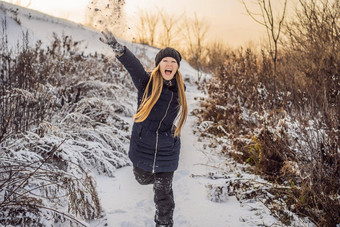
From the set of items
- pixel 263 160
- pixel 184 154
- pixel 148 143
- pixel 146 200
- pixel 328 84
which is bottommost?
pixel 146 200

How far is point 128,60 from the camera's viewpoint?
201 cm

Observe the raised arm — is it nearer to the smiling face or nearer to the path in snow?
the smiling face

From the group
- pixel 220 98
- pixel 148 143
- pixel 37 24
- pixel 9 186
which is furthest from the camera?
pixel 37 24

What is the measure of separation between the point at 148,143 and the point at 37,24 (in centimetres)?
Answer: 1530

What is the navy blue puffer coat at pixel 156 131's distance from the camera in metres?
2.08

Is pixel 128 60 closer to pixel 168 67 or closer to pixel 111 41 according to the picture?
pixel 111 41

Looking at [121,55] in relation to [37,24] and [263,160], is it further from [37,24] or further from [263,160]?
[37,24]

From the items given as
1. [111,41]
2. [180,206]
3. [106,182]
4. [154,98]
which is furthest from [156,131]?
[106,182]

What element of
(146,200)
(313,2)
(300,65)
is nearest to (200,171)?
(146,200)

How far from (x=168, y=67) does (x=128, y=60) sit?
1.07 ft

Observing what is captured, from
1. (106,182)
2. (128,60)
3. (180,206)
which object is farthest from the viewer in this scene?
(106,182)

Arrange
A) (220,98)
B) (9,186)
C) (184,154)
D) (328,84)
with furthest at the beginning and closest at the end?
(220,98), (184,154), (328,84), (9,186)

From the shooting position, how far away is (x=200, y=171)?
366 cm

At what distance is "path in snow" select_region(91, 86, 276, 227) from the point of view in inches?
96.1
